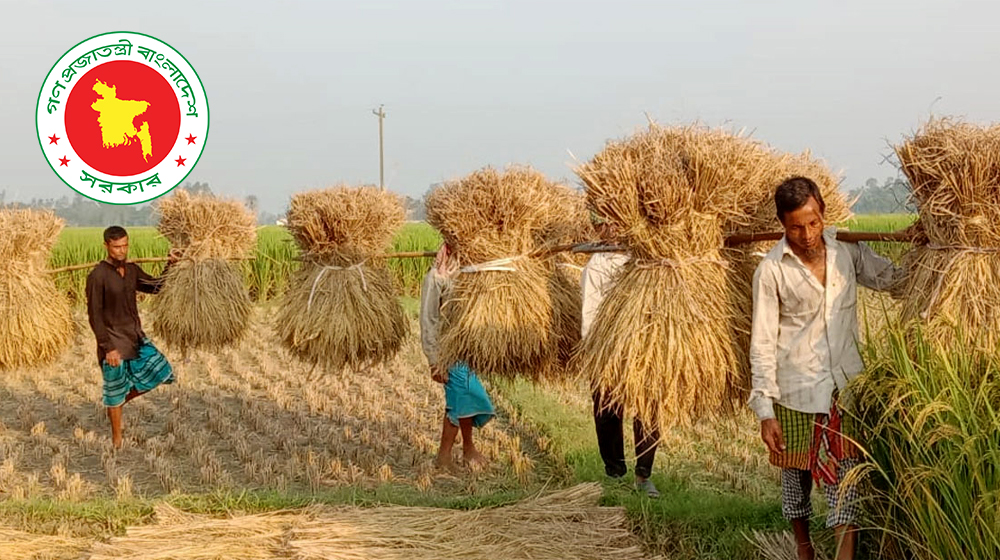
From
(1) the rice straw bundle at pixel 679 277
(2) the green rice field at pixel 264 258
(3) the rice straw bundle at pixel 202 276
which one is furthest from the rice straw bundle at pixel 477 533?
(2) the green rice field at pixel 264 258

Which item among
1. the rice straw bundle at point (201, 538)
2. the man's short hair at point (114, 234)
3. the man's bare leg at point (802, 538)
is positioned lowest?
the rice straw bundle at point (201, 538)

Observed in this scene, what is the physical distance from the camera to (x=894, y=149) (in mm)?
3865

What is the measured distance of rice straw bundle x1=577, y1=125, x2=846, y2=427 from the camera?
4.18 meters

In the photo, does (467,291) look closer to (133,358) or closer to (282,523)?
(282,523)

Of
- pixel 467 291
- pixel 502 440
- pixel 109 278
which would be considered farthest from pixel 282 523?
pixel 109 278

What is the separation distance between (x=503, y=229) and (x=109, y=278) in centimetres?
351

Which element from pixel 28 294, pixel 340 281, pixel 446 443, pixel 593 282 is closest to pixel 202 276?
pixel 28 294

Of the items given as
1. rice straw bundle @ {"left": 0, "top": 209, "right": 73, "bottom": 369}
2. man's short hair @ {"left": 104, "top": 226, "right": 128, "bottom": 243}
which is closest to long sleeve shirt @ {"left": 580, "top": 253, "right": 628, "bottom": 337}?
man's short hair @ {"left": 104, "top": 226, "right": 128, "bottom": 243}

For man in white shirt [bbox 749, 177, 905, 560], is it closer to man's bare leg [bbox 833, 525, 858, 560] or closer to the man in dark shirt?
man's bare leg [bbox 833, 525, 858, 560]

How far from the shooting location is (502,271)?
5.36 m

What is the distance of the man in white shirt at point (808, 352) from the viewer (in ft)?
12.7

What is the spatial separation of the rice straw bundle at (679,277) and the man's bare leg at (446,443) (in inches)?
86.3

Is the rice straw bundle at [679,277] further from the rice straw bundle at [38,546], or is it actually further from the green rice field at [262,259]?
the green rice field at [262,259]

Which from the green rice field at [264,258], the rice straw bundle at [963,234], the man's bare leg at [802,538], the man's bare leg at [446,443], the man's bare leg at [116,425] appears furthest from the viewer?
the green rice field at [264,258]
